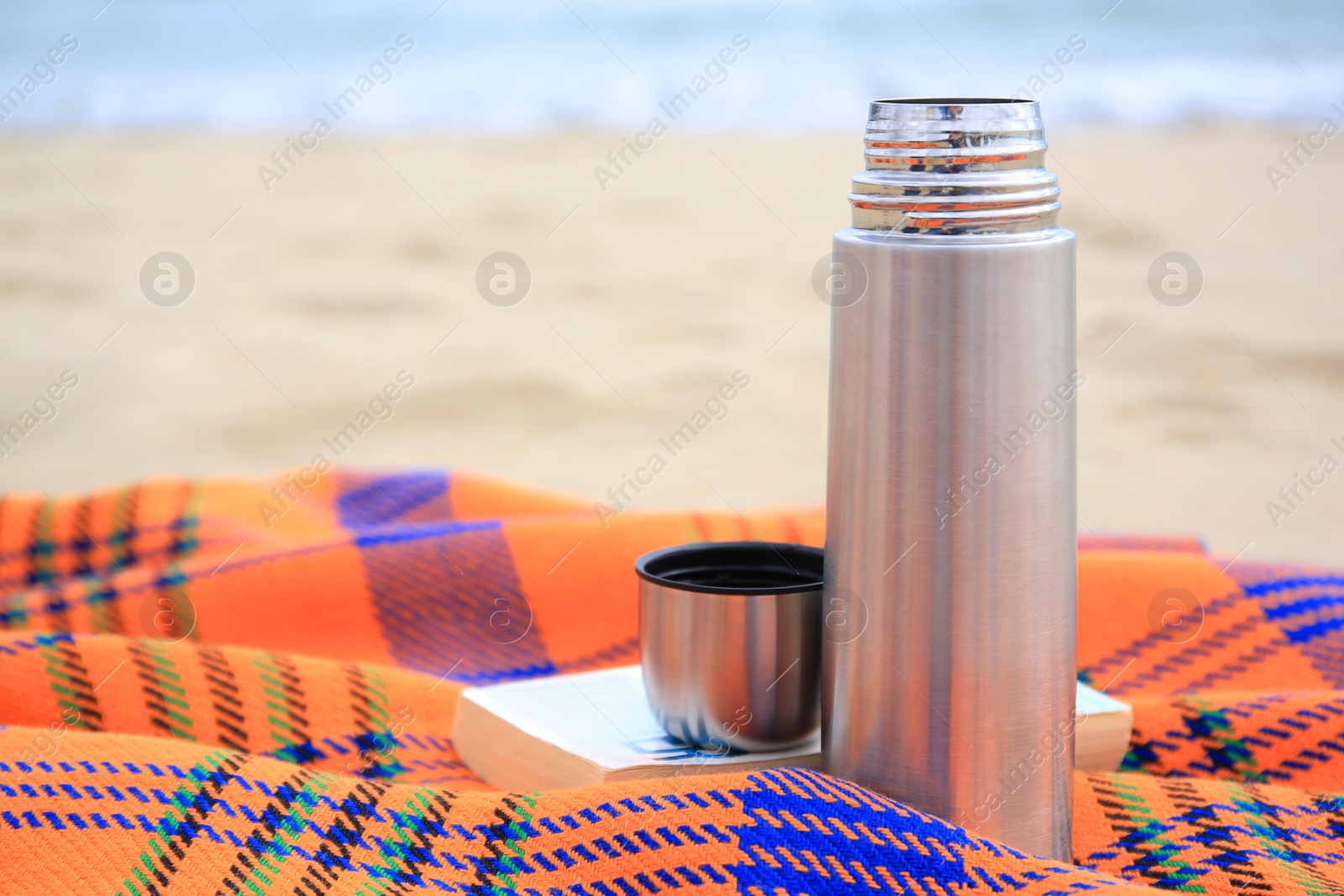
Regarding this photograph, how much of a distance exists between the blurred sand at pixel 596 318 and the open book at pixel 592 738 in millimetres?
1079

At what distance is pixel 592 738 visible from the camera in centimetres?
78

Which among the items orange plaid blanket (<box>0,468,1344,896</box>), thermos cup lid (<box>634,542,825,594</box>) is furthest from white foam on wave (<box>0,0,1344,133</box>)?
thermos cup lid (<box>634,542,825,594</box>)

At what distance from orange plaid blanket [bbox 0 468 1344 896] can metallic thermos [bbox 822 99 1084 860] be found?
56 millimetres

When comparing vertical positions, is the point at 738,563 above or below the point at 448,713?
above

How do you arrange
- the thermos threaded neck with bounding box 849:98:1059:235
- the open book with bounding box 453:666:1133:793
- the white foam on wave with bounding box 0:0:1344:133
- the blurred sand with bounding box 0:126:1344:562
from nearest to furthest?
1. the thermos threaded neck with bounding box 849:98:1059:235
2. the open book with bounding box 453:666:1133:793
3. the blurred sand with bounding box 0:126:1344:562
4. the white foam on wave with bounding box 0:0:1344:133

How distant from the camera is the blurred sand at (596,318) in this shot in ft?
7.55

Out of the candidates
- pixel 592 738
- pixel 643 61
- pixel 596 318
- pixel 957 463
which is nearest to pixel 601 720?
pixel 592 738

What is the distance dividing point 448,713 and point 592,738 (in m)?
0.22

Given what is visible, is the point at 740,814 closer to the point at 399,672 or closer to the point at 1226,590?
the point at 399,672

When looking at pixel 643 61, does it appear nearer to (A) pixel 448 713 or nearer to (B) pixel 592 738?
(A) pixel 448 713

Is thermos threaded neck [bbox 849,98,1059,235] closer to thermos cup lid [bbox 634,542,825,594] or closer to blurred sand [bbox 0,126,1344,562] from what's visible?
thermos cup lid [bbox 634,542,825,594]

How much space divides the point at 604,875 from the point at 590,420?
1968mm

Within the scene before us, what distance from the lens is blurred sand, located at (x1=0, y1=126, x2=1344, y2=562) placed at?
2.30m

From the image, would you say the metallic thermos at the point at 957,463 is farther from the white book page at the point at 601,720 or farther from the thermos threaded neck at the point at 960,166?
the white book page at the point at 601,720
